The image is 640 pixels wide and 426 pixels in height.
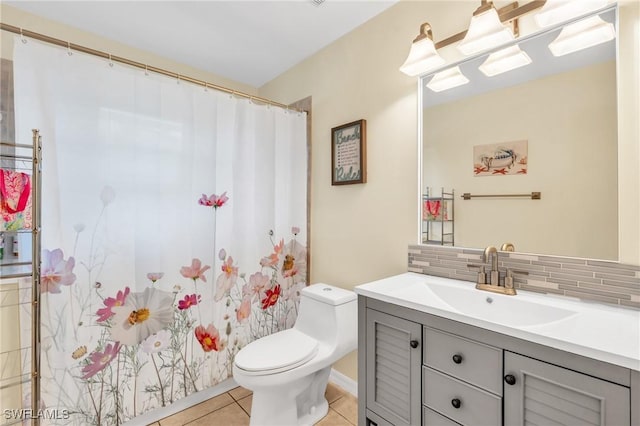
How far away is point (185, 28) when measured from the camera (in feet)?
6.38

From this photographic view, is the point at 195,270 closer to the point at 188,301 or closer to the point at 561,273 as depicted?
the point at 188,301

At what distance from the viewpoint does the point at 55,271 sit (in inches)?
52.7

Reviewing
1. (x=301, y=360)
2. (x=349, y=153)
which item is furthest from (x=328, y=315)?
(x=349, y=153)

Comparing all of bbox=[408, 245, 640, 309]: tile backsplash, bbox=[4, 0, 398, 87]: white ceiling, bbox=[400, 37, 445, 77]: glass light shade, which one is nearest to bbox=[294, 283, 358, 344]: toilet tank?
bbox=[408, 245, 640, 309]: tile backsplash

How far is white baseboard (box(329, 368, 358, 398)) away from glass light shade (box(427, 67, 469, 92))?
6.20ft

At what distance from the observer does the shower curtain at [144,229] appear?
1.34 meters

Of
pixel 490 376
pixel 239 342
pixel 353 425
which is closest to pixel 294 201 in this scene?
pixel 239 342

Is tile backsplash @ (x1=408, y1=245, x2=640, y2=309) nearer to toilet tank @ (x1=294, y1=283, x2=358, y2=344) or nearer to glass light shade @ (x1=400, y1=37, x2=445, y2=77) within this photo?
toilet tank @ (x1=294, y1=283, x2=358, y2=344)

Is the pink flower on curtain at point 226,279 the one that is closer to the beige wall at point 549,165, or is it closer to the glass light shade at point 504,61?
the beige wall at point 549,165

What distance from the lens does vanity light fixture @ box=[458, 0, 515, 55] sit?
1216 millimetres

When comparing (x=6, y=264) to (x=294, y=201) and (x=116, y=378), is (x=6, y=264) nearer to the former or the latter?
(x=116, y=378)

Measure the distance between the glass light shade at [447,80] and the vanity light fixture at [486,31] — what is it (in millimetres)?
Answer: 165

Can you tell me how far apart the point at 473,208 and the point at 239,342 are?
5.52ft

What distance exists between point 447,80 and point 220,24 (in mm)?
1486
